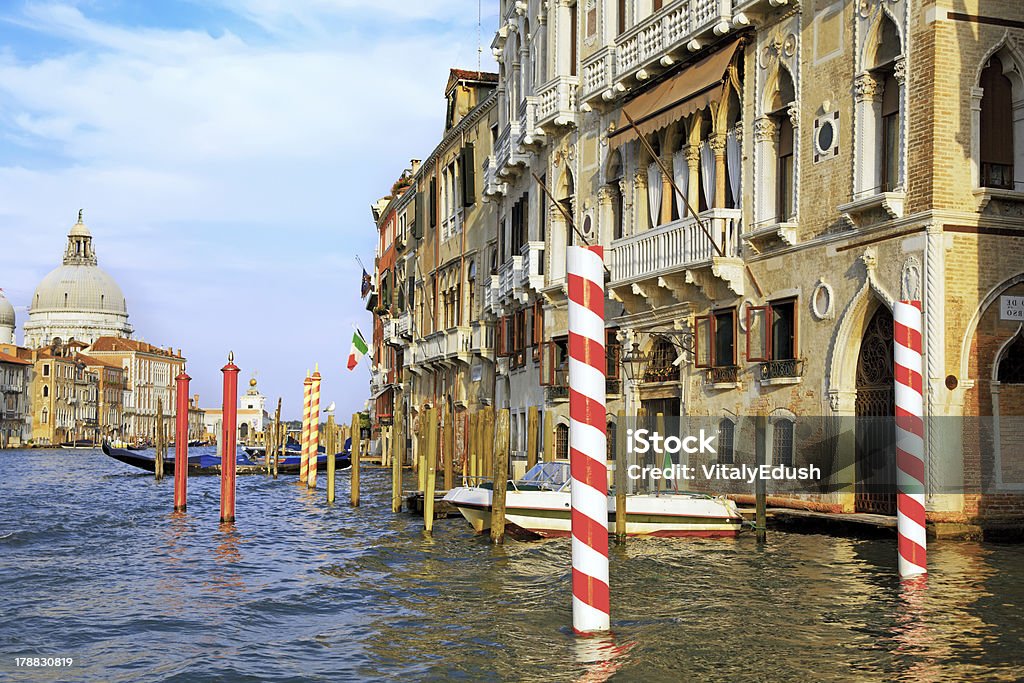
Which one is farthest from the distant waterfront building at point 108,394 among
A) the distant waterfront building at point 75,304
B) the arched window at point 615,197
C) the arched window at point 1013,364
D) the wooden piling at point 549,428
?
the arched window at point 1013,364

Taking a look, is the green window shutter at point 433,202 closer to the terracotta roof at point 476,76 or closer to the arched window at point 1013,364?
the terracotta roof at point 476,76

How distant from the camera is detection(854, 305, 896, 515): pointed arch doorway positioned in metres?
15.6

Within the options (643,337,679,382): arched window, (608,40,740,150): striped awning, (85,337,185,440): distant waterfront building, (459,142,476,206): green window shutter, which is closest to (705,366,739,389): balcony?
(643,337,679,382): arched window

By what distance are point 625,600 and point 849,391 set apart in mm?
5844

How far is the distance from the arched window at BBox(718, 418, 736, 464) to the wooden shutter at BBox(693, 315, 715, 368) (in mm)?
904

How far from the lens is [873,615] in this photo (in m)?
10.6

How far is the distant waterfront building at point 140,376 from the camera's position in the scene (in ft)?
478

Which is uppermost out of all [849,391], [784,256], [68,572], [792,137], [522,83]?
[522,83]

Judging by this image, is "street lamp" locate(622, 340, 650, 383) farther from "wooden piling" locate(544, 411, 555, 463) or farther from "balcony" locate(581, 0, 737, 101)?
"balcony" locate(581, 0, 737, 101)

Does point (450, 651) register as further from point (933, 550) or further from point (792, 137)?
point (792, 137)

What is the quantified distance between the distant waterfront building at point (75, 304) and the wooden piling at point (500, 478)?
5789 inches

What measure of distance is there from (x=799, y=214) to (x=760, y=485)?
3661 mm

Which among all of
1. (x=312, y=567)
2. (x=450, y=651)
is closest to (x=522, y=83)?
(x=312, y=567)

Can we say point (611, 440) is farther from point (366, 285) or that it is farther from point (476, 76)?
point (366, 285)
